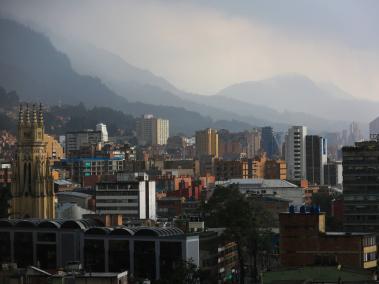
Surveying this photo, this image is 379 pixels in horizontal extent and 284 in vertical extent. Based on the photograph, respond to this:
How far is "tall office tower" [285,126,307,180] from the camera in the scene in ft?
372

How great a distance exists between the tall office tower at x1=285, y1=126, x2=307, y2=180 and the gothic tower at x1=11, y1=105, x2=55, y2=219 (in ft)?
211

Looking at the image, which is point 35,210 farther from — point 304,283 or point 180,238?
point 304,283

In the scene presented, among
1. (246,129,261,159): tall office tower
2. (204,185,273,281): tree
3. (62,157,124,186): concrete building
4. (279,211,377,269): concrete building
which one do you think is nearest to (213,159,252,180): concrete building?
(62,157,124,186): concrete building

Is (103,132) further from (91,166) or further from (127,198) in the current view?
(127,198)

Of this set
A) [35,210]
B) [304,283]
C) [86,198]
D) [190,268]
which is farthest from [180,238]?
[86,198]

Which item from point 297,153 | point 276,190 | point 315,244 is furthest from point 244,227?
point 297,153

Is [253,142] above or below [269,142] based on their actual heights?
above

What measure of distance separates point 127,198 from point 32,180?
10406 millimetres

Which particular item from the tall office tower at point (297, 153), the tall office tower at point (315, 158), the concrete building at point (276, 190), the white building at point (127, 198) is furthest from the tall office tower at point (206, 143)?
the white building at point (127, 198)

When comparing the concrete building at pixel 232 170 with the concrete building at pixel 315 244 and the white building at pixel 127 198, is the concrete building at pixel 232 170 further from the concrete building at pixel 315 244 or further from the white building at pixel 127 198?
the concrete building at pixel 315 244

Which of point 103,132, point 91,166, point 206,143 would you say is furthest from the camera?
point 206,143

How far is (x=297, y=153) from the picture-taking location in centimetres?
11644

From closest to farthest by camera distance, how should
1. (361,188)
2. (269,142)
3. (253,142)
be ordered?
(361,188), (269,142), (253,142)

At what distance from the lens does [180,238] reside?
32531mm
